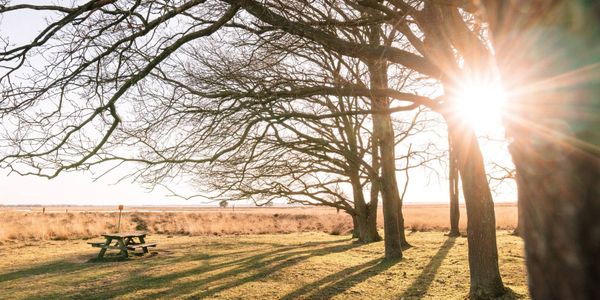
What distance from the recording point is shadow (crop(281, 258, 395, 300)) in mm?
7184

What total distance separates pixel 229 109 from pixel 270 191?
23.7ft

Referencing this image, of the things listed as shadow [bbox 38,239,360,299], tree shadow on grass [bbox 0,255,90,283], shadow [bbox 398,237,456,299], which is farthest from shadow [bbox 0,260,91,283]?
shadow [bbox 398,237,456,299]

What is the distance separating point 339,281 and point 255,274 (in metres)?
1.92

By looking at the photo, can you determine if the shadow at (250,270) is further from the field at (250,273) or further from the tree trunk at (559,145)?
the tree trunk at (559,145)

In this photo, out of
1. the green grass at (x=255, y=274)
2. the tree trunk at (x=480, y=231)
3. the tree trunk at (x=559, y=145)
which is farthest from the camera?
the green grass at (x=255, y=274)

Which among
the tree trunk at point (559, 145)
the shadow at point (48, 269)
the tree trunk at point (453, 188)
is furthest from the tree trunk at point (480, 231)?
the tree trunk at point (453, 188)

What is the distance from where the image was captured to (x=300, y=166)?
13.0 metres

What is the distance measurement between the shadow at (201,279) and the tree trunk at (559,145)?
6.45 m

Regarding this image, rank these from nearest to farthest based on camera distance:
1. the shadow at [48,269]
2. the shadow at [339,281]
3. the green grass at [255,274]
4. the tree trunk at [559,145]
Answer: the tree trunk at [559,145], the shadow at [339,281], the green grass at [255,274], the shadow at [48,269]

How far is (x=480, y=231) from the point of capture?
6.58 metres

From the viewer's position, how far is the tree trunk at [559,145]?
1.32 metres

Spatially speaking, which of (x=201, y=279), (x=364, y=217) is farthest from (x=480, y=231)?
(x=364, y=217)

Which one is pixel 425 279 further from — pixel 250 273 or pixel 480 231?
pixel 250 273

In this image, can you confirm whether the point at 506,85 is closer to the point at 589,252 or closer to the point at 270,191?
the point at 589,252
